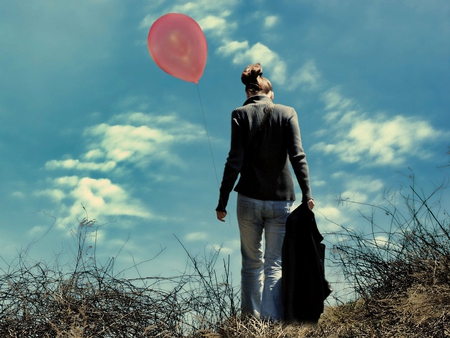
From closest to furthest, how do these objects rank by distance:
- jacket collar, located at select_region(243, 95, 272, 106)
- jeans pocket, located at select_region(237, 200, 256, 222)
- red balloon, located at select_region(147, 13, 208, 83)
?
1. jeans pocket, located at select_region(237, 200, 256, 222)
2. jacket collar, located at select_region(243, 95, 272, 106)
3. red balloon, located at select_region(147, 13, 208, 83)

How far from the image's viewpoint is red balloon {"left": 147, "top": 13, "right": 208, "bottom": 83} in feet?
14.5

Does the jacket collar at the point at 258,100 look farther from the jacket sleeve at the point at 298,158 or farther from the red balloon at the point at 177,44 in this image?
the red balloon at the point at 177,44

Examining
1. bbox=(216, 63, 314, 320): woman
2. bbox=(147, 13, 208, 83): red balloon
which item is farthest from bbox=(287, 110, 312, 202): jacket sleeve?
bbox=(147, 13, 208, 83): red balloon

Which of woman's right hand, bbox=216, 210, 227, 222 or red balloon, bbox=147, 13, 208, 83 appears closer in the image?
woman's right hand, bbox=216, 210, 227, 222

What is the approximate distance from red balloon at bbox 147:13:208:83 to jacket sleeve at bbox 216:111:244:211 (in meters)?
0.92

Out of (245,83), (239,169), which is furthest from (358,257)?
(245,83)

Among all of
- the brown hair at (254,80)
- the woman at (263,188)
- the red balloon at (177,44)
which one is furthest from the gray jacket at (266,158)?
the red balloon at (177,44)

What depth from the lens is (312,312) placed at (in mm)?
3670

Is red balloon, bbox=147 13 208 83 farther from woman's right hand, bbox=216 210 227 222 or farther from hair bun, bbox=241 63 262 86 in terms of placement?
woman's right hand, bbox=216 210 227 222

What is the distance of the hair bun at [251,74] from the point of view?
4.02 m

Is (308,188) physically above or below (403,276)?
above

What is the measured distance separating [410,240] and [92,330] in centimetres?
309

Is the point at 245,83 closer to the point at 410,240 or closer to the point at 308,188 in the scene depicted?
the point at 308,188

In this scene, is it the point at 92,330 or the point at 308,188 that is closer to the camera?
the point at 92,330
